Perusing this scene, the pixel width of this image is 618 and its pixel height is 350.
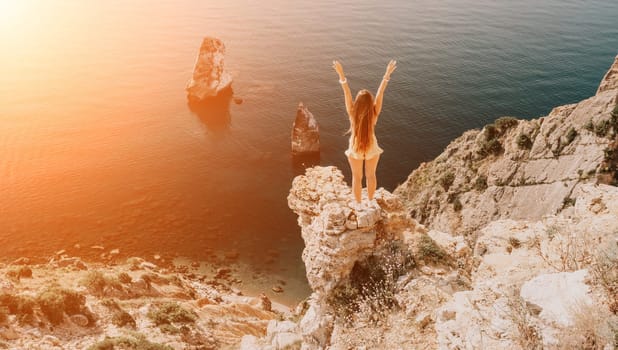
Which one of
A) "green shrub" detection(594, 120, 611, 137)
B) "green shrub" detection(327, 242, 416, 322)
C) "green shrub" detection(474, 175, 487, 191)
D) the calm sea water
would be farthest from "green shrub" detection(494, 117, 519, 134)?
"green shrub" detection(327, 242, 416, 322)

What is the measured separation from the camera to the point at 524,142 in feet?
107

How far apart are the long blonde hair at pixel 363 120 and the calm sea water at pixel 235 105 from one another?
30.5m

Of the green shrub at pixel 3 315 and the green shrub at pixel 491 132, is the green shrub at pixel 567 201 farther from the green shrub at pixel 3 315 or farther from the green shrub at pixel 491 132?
the green shrub at pixel 3 315

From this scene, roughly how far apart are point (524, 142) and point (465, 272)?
2392 centimetres

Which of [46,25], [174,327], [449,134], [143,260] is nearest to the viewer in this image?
[174,327]

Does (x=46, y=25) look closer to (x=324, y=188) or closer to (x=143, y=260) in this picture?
(x=143, y=260)

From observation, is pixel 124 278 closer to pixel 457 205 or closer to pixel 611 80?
pixel 457 205

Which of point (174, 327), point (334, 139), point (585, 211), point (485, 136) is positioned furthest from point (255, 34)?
point (585, 211)

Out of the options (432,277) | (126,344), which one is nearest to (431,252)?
(432,277)

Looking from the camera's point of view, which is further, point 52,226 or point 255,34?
point 255,34

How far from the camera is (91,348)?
61.0ft

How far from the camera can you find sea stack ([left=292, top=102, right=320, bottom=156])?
204ft

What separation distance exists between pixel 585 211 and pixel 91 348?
893 inches

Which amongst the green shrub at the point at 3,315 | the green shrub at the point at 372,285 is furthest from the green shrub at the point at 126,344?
the green shrub at the point at 372,285
